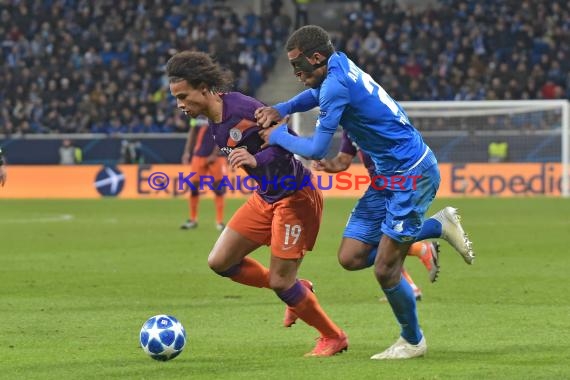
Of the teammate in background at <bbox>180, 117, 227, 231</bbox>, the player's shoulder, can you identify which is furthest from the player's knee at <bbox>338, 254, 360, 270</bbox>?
the teammate in background at <bbox>180, 117, 227, 231</bbox>

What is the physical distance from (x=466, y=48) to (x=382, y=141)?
26.7m

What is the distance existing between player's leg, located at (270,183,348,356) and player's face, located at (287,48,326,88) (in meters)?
0.84

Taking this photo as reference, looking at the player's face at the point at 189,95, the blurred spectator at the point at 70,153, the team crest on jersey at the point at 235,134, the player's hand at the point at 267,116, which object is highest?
the player's face at the point at 189,95

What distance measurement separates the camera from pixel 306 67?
7152mm

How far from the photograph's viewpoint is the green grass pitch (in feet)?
23.0

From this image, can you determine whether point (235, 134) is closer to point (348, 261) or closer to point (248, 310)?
point (348, 261)

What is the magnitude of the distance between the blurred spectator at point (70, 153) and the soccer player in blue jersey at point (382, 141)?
22.9 metres

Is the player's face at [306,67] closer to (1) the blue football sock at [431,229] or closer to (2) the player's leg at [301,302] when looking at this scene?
(2) the player's leg at [301,302]

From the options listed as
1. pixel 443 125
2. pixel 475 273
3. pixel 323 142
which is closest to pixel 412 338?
pixel 323 142

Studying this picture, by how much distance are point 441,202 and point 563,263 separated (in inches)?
432

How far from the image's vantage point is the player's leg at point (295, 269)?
7512mm

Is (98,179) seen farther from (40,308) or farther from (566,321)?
(566,321)

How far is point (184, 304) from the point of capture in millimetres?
10336

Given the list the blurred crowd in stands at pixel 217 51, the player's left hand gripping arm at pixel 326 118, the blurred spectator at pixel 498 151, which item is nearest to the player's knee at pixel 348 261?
the player's left hand gripping arm at pixel 326 118
